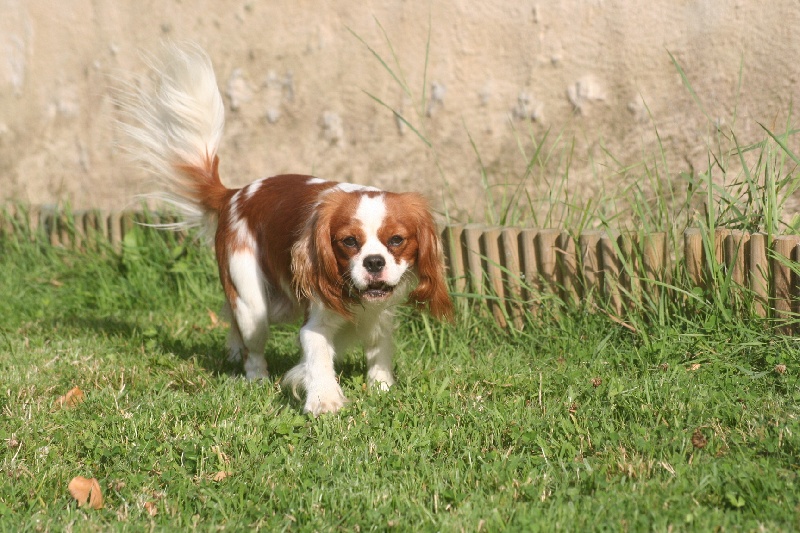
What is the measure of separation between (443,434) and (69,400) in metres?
1.69

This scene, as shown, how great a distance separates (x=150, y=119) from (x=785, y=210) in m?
3.44

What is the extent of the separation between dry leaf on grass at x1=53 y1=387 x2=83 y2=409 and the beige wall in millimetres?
1498

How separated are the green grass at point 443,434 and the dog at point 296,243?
0.22 m

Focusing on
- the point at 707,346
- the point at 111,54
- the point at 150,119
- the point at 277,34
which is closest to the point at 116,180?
the point at 111,54

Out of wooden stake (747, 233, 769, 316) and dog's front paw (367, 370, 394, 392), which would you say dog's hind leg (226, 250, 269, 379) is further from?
wooden stake (747, 233, 769, 316)

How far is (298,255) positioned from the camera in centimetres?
386

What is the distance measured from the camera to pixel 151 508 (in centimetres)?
293

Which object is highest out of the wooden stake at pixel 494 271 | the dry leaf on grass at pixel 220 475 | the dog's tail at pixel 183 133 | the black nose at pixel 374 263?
the dog's tail at pixel 183 133

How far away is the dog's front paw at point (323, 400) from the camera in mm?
3664

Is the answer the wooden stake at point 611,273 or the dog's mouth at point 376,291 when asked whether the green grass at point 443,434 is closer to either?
the wooden stake at point 611,273

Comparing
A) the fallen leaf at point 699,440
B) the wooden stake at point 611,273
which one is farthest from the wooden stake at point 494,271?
the fallen leaf at point 699,440

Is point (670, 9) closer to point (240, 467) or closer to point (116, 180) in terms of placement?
point (240, 467)

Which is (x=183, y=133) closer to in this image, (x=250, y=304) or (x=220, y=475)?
(x=250, y=304)

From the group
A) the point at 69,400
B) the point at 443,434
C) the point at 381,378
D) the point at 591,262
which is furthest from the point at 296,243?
the point at 591,262
